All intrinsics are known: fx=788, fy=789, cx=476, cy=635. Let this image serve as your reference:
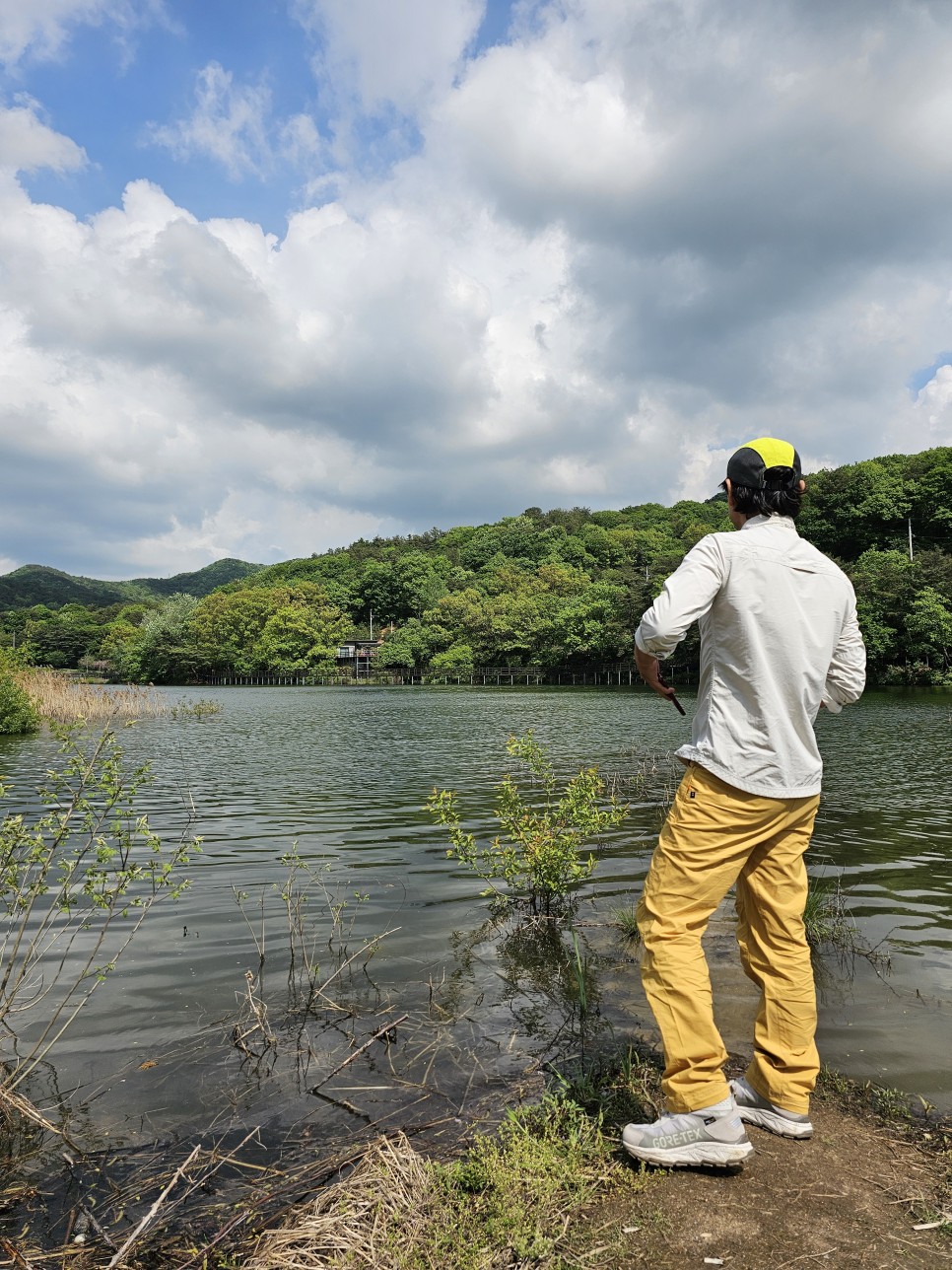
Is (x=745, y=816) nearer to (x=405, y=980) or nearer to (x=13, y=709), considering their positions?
(x=405, y=980)

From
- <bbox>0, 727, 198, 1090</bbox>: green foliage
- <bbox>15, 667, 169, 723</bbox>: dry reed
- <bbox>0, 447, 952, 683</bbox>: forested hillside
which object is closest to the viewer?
<bbox>0, 727, 198, 1090</bbox>: green foliage

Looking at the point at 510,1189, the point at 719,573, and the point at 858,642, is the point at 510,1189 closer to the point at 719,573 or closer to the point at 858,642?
the point at 719,573

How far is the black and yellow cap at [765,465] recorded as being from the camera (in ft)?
11.0

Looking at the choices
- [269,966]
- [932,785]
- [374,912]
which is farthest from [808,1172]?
[932,785]

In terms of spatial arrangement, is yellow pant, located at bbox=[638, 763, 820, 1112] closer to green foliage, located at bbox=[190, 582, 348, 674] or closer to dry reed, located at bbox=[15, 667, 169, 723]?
dry reed, located at bbox=[15, 667, 169, 723]

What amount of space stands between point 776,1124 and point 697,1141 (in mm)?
486

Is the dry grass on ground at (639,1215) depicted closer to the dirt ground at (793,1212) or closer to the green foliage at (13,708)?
the dirt ground at (793,1212)

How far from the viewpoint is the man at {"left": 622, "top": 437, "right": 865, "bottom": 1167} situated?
2955mm

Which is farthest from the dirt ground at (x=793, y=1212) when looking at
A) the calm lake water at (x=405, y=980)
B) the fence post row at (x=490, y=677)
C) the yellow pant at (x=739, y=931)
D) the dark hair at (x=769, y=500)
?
the fence post row at (x=490, y=677)

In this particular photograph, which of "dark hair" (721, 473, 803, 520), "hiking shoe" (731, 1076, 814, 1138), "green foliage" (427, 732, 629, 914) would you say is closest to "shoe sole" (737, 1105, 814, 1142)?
"hiking shoe" (731, 1076, 814, 1138)

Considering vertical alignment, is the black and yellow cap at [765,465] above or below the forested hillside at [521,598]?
below

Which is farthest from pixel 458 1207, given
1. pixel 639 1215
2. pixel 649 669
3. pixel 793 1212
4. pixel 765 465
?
pixel 765 465

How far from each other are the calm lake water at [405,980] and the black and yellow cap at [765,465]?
3.06m

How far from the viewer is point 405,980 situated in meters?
5.75
